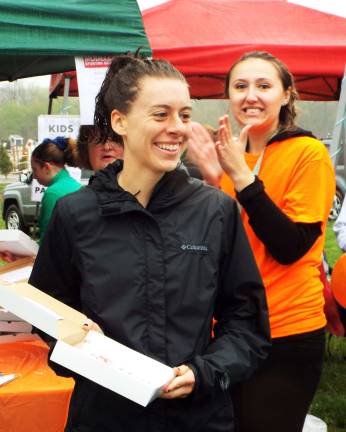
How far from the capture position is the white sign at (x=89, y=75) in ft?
9.67

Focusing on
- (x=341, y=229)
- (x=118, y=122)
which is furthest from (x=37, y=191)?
(x=118, y=122)

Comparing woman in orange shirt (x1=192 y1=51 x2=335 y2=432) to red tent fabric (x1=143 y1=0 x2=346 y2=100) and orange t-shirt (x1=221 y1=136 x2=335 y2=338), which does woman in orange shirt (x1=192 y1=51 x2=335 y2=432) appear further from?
red tent fabric (x1=143 y1=0 x2=346 y2=100)

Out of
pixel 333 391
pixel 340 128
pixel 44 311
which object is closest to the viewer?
pixel 44 311

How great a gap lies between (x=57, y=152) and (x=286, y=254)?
110 inches

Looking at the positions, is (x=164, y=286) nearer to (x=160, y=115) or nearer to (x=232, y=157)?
(x=160, y=115)

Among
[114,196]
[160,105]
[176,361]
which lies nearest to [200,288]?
[176,361]

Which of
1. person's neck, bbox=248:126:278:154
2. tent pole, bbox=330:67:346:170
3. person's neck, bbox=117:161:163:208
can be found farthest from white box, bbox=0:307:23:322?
tent pole, bbox=330:67:346:170

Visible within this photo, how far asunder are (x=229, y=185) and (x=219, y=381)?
35.6 inches

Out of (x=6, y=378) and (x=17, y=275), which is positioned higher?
(x=17, y=275)

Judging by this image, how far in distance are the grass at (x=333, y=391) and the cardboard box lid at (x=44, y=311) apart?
3.01 meters

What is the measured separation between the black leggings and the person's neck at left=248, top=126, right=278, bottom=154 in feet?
2.14

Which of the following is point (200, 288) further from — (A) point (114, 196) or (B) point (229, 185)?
(B) point (229, 185)

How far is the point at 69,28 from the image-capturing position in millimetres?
2857

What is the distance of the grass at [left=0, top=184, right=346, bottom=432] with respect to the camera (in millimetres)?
4086
